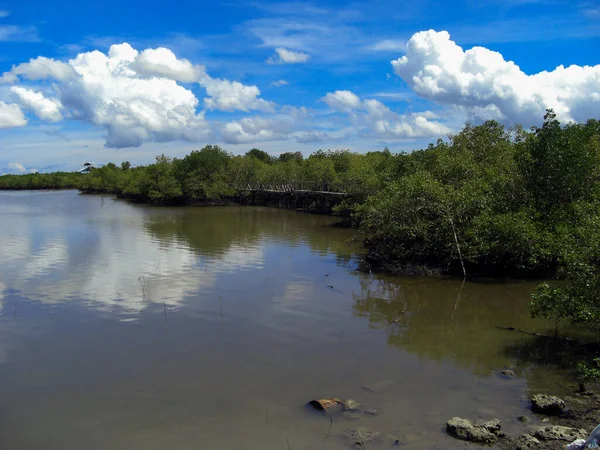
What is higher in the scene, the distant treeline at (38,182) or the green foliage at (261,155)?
the green foliage at (261,155)

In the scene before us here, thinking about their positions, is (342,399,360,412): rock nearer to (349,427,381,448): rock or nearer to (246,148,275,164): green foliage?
(349,427,381,448): rock

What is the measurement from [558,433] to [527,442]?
0.68 meters

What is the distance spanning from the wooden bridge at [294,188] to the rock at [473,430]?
45.3m

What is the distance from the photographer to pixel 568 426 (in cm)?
960

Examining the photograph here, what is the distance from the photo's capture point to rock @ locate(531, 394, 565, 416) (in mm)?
10221

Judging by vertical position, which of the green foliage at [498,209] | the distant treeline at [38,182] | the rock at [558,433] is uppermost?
the distant treeline at [38,182]

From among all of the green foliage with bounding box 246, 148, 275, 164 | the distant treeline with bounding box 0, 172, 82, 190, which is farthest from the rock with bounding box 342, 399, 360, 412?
the distant treeline with bounding box 0, 172, 82, 190

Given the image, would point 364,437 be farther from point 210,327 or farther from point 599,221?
point 599,221

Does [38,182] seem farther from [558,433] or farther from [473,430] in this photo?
[558,433]

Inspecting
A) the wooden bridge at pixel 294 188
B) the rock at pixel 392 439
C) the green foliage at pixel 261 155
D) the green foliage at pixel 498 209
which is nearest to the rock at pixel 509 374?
the rock at pixel 392 439

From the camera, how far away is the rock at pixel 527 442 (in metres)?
8.81

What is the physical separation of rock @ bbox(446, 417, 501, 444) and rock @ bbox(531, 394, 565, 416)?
48.3 inches

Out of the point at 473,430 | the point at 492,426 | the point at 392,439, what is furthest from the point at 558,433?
the point at 392,439

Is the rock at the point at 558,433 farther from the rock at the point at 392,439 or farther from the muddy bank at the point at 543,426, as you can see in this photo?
the rock at the point at 392,439
